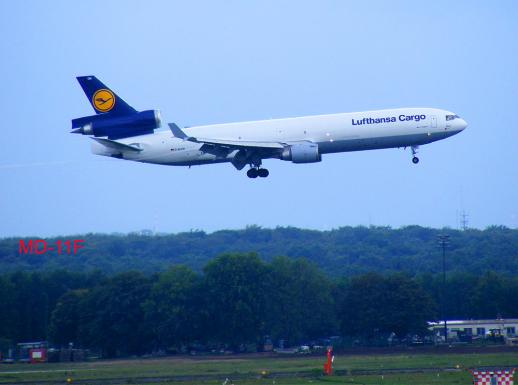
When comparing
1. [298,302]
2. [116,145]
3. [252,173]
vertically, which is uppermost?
[116,145]

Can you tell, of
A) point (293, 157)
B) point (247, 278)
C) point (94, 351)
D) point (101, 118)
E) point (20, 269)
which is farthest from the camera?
point (20, 269)

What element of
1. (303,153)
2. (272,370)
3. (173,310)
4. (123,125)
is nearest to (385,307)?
(173,310)

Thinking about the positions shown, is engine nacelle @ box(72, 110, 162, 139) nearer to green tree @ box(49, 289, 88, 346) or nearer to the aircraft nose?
the aircraft nose

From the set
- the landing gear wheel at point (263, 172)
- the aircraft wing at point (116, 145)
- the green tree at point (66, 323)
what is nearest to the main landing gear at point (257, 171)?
the landing gear wheel at point (263, 172)

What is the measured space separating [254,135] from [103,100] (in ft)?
43.0

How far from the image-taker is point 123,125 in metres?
80.9

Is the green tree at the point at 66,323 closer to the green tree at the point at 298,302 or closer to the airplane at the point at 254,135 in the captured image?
the green tree at the point at 298,302

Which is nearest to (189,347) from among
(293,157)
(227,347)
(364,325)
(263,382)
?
(227,347)

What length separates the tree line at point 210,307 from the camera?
108688 millimetres

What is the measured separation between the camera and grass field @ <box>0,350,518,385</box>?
203 ft

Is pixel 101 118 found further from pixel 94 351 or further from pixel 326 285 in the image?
pixel 326 285

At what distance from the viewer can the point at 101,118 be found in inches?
3204

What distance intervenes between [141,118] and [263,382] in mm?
27940

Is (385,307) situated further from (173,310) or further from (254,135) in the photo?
(254,135)
